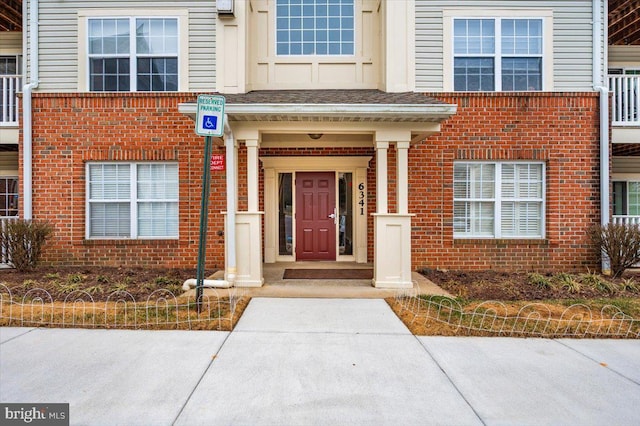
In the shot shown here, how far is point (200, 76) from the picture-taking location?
8.27m

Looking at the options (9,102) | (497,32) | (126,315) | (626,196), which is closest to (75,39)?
(9,102)

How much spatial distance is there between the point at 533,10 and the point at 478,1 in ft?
3.82

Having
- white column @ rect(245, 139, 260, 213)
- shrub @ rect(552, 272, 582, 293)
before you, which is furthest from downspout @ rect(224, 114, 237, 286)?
shrub @ rect(552, 272, 582, 293)

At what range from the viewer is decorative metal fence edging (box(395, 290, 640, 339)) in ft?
14.9

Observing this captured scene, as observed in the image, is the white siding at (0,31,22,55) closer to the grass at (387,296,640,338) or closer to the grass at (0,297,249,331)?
the grass at (0,297,249,331)

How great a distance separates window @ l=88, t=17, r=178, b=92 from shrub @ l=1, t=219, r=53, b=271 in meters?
3.06

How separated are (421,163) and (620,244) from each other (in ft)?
12.8

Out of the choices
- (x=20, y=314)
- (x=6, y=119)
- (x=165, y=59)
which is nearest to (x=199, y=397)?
(x=20, y=314)

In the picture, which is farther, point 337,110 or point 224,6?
point 224,6

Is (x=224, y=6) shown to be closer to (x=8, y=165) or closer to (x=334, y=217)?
(x=334, y=217)

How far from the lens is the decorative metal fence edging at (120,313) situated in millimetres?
4645

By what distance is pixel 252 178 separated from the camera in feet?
21.8

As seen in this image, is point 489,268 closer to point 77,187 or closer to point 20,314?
point 20,314

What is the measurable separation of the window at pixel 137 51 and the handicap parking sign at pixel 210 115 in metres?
4.04
